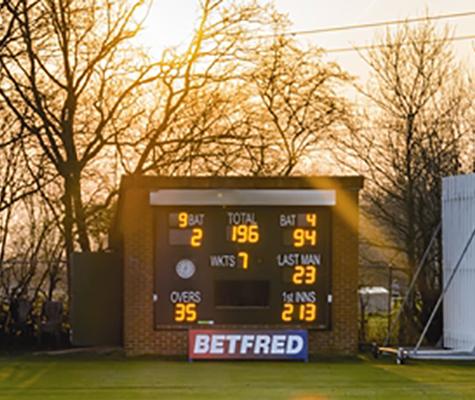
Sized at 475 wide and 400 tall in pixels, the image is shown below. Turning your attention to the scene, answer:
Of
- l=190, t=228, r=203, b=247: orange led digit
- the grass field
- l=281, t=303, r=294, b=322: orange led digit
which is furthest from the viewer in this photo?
l=281, t=303, r=294, b=322: orange led digit

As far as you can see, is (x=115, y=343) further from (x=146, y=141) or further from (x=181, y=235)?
(x=146, y=141)

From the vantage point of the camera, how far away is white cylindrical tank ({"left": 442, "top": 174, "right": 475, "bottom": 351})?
24469 mm

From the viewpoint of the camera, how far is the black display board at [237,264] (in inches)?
888

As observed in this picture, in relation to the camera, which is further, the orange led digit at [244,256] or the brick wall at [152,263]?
the brick wall at [152,263]

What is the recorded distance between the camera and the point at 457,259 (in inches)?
987

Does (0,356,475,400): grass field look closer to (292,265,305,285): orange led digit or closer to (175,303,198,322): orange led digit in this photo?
(175,303,198,322): orange led digit

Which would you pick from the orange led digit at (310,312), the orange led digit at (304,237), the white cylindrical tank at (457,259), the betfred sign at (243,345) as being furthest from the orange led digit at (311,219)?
the white cylindrical tank at (457,259)

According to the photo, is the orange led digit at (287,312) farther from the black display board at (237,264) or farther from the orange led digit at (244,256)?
the orange led digit at (244,256)

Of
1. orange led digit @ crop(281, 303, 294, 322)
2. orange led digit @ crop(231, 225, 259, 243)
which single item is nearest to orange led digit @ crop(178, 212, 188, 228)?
orange led digit @ crop(231, 225, 259, 243)

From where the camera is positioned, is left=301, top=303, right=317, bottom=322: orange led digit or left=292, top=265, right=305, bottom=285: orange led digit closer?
left=292, top=265, right=305, bottom=285: orange led digit

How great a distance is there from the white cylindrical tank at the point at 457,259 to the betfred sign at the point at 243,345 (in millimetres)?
3748

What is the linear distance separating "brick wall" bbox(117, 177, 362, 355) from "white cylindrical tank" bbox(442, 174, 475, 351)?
254cm

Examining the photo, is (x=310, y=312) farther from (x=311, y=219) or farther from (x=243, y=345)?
(x=311, y=219)

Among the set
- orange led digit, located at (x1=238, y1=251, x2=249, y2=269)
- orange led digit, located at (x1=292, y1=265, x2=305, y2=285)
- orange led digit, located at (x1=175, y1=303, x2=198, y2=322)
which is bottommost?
orange led digit, located at (x1=175, y1=303, x2=198, y2=322)
